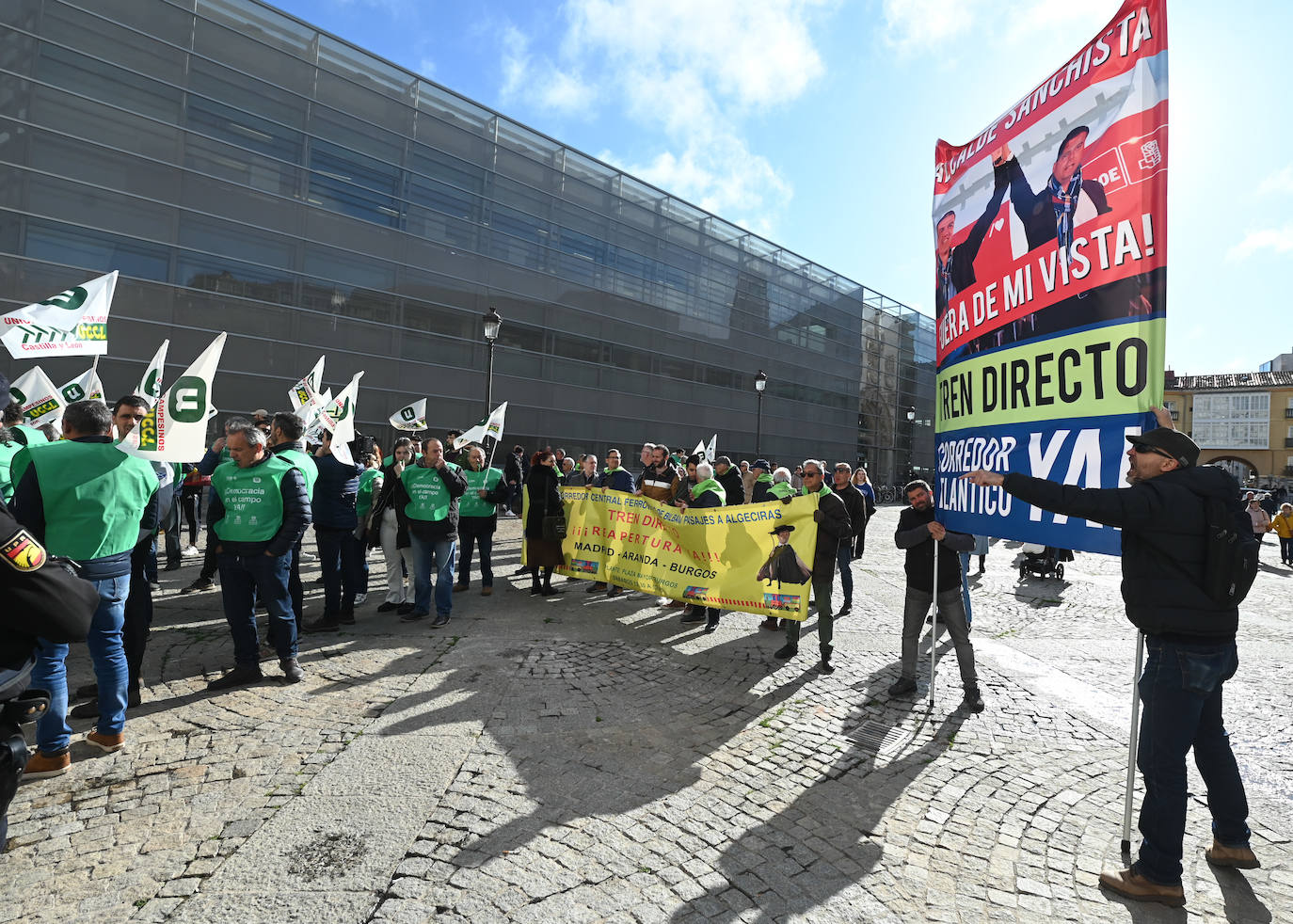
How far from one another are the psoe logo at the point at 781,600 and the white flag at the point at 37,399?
27.2 ft

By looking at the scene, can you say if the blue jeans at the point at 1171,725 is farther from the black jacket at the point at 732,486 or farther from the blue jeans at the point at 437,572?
the black jacket at the point at 732,486

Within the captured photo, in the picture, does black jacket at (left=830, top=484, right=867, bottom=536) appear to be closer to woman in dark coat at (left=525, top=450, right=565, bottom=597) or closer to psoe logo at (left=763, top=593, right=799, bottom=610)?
psoe logo at (left=763, top=593, right=799, bottom=610)

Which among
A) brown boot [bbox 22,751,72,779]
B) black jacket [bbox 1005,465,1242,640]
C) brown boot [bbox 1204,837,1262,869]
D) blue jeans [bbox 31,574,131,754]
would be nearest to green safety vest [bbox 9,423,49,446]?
blue jeans [bbox 31,574,131,754]

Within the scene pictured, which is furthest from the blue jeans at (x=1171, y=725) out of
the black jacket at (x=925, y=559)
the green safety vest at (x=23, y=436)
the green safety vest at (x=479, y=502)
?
the green safety vest at (x=23, y=436)

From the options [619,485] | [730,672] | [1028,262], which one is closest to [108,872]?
[730,672]

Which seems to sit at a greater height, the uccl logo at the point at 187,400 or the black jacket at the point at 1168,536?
the uccl logo at the point at 187,400

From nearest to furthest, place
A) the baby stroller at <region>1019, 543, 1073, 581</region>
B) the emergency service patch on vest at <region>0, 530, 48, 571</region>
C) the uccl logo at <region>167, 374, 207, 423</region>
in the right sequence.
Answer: the emergency service patch on vest at <region>0, 530, 48, 571</region> → the uccl logo at <region>167, 374, 207, 423</region> → the baby stroller at <region>1019, 543, 1073, 581</region>

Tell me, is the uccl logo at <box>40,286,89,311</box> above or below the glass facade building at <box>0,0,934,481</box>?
below

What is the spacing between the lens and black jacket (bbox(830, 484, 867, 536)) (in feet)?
26.4

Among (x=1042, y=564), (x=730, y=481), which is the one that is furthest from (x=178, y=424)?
(x=1042, y=564)

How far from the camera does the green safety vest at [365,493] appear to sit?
27.0ft

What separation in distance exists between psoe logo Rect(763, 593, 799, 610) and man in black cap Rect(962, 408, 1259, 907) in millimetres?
3213

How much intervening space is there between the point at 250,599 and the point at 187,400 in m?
1.60

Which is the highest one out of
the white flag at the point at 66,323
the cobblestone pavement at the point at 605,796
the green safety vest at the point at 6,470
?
the white flag at the point at 66,323
